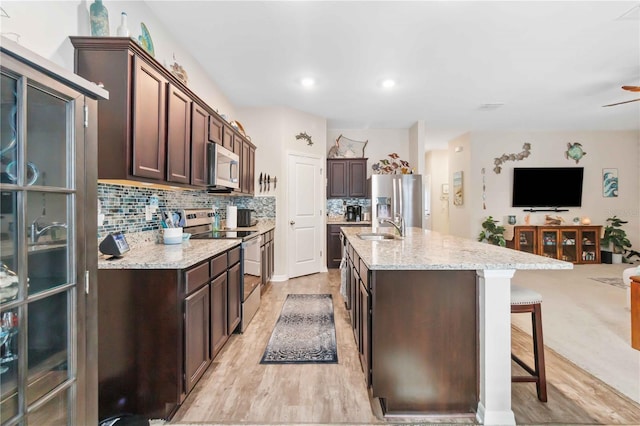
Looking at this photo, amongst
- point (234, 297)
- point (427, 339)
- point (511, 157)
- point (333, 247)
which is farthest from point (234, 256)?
point (511, 157)

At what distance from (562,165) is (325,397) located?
713 centimetres

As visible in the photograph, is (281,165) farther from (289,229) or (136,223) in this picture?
(136,223)

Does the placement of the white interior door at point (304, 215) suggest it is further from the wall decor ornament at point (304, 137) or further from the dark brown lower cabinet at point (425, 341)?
the dark brown lower cabinet at point (425, 341)

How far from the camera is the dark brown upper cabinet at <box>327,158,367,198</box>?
→ 6000 mm

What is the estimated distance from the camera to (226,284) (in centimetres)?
239

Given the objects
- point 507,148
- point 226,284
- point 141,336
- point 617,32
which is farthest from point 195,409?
point 507,148

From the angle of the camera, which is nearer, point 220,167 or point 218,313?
point 218,313

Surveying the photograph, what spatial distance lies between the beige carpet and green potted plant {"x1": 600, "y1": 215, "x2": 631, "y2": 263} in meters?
2.00

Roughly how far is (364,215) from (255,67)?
11.5 ft

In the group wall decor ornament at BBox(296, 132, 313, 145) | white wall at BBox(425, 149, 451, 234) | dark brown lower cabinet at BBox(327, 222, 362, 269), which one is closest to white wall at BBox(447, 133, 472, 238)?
white wall at BBox(425, 149, 451, 234)

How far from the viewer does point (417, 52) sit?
10.4 feet

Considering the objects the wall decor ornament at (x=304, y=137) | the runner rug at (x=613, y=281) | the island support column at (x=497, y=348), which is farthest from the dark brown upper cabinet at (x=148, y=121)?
the runner rug at (x=613, y=281)

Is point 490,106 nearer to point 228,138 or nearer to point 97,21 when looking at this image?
point 228,138

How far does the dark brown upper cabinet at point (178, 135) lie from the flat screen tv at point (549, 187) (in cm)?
646
